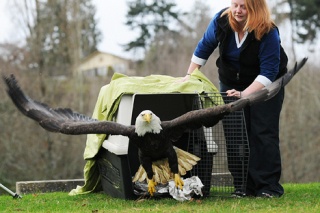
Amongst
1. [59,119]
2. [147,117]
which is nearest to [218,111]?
[147,117]

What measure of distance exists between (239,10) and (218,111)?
1.05 meters

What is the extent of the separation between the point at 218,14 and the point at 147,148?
5.11 feet

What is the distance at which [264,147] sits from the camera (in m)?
6.65

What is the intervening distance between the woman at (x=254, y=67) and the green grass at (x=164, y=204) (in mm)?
366

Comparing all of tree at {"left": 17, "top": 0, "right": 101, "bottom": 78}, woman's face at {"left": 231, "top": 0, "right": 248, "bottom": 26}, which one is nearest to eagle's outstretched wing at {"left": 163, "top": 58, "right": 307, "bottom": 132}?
woman's face at {"left": 231, "top": 0, "right": 248, "bottom": 26}

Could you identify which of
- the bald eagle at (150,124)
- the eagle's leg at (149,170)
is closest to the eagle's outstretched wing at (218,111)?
the bald eagle at (150,124)

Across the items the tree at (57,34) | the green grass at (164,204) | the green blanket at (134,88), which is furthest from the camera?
the tree at (57,34)

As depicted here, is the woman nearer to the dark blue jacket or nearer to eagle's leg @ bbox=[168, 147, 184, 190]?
the dark blue jacket

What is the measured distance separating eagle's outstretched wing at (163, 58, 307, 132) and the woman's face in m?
0.68

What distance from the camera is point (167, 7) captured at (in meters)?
37.1

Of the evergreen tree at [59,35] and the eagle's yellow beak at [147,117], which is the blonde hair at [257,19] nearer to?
the eagle's yellow beak at [147,117]

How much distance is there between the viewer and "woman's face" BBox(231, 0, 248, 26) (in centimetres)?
623

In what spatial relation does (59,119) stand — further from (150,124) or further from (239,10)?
(239,10)

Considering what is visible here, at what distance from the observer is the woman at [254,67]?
6270mm
